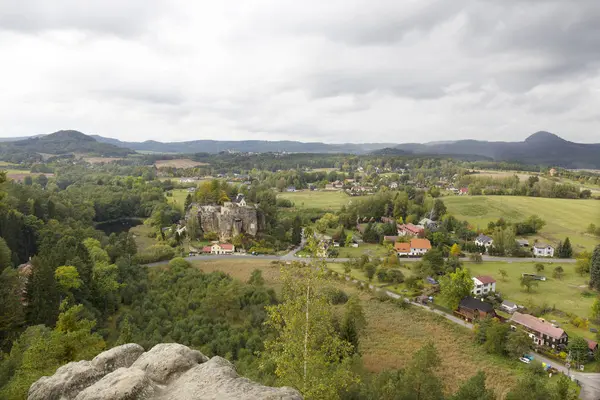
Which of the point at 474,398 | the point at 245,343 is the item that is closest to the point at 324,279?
the point at 474,398

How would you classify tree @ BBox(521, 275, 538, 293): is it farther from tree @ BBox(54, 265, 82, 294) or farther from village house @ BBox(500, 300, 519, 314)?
tree @ BBox(54, 265, 82, 294)

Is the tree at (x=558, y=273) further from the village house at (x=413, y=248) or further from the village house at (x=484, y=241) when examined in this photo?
the village house at (x=413, y=248)

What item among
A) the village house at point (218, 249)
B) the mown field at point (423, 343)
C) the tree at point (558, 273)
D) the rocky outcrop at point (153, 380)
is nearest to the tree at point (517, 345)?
the mown field at point (423, 343)

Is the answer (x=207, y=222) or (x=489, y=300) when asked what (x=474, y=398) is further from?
(x=207, y=222)

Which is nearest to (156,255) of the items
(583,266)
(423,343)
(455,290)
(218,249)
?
(218,249)

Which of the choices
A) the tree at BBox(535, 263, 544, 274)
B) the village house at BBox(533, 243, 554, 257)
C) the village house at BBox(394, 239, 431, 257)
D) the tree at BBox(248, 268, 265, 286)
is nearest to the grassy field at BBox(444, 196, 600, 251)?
the village house at BBox(533, 243, 554, 257)

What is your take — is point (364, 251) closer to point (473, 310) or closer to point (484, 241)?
point (484, 241)
